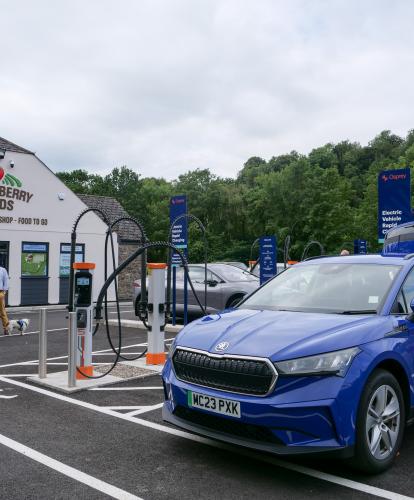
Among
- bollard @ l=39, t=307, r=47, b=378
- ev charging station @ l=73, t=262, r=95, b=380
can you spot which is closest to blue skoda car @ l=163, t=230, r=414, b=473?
ev charging station @ l=73, t=262, r=95, b=380

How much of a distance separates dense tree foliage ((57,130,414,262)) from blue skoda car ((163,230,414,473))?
47.9m

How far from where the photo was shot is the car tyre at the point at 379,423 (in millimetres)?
3963

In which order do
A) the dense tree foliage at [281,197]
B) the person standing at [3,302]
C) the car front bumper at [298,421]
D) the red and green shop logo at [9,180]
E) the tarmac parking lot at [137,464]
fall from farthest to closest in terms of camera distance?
the dense tree foliage at [281,197] → the red and green shop logo at [9,180] → the person standing at [3,302] → the tarmac parking lot at [137,464] → the car front bumper at [298,421]

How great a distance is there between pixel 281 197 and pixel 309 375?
62.1 m

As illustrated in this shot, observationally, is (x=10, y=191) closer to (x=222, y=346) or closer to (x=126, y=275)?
(x=126, y=275)

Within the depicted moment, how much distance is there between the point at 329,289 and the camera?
5.21m

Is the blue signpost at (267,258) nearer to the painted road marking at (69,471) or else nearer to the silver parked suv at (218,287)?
the silver parked suv at (218,287)

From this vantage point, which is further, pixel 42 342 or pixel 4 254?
pixel 4 254

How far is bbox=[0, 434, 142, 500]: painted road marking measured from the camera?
383 centimetres

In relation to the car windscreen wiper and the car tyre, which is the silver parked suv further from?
the car tyre

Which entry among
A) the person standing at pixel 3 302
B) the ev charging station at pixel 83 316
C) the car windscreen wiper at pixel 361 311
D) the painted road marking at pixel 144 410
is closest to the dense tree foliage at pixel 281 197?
the person standing at pixel 3 302

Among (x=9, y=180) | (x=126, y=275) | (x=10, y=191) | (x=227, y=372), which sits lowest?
(x=227, y=372)

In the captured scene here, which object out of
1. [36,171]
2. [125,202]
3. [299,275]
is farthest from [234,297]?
[125,202]

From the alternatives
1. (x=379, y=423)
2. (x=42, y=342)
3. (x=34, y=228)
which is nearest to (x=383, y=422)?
(x=379, y=423)
